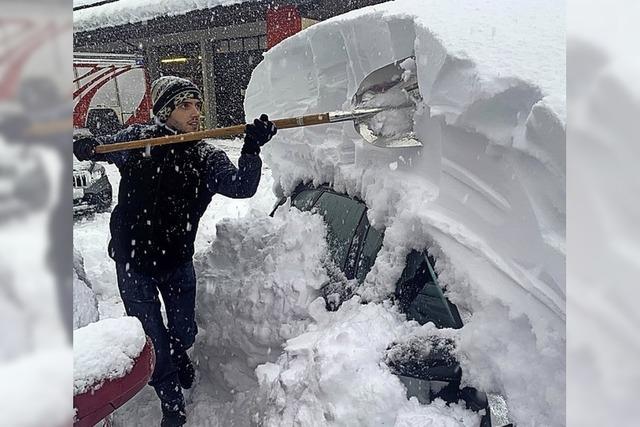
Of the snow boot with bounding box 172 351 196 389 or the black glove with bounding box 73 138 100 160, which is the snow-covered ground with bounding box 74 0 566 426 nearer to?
the snow boot with bounding box 172 351 196 389

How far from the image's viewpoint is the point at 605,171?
2.79ft

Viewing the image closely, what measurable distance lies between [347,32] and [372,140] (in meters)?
0.42

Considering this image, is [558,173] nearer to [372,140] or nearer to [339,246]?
[372,140]

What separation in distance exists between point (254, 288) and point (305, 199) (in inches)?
16.2

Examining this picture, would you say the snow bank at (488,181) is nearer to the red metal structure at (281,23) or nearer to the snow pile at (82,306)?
the snow pile at (82,306)

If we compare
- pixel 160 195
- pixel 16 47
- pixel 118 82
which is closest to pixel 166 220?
pixel 160 195

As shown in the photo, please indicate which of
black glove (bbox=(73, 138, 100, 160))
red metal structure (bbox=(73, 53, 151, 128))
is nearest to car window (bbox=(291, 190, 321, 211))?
black glove (bbox=(73, 138, 100, 160))

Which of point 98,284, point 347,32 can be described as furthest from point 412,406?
point 98,284

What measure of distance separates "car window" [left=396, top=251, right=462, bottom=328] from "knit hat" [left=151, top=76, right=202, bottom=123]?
47.6 inches

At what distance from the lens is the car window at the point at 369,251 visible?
1812 millimetres

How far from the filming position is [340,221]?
2123mm

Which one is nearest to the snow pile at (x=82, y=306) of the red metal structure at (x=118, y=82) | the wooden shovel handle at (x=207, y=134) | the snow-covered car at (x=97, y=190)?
the wooden shovel handle at (x=207, y=134)

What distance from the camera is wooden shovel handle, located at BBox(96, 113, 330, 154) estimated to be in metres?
2.01

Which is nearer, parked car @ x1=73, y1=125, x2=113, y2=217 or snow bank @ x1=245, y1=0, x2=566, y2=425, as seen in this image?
snow bank @ x1=245, y1=0, x2=566, y2=425
